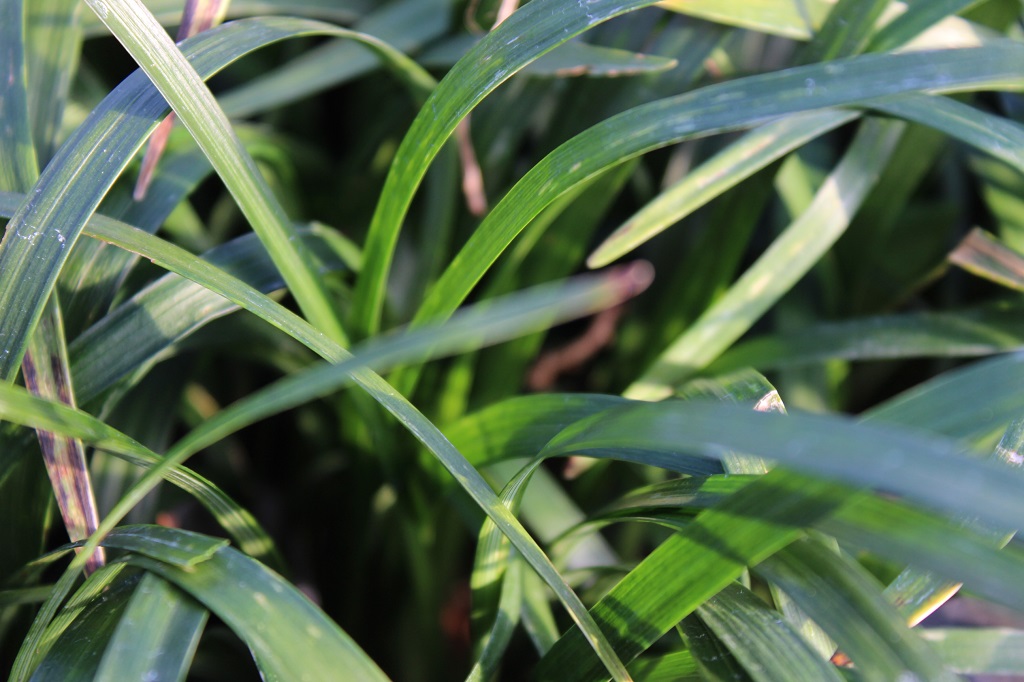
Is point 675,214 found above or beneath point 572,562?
above

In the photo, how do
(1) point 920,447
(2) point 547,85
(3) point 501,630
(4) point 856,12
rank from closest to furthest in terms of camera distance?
1. (1) point 920,447
2. (3) point 501,630
3. (4) point 856,12
4. (2) point 547,85

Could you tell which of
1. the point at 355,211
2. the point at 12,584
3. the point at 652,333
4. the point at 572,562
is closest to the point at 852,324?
the point at 652,333

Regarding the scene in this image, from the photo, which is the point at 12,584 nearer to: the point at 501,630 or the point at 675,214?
the point at 501,630

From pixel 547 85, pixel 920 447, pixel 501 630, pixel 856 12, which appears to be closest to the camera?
pixel 920 447

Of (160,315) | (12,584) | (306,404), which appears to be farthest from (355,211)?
(12,584)

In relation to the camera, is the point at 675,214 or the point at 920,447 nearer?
the point at 920,447

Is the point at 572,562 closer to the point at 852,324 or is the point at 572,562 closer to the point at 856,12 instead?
the point at 852,324

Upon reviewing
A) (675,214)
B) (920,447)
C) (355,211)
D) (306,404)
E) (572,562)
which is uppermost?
(355,211)
